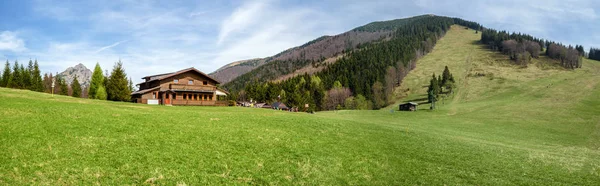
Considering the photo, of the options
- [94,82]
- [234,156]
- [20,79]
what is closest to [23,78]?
[20,79]

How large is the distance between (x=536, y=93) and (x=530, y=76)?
4954cm

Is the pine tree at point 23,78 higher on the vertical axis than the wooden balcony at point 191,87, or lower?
higher

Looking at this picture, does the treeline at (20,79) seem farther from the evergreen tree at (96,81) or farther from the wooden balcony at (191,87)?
the wooden balcony at (191,87)

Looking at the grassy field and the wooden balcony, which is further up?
the wooden balcony

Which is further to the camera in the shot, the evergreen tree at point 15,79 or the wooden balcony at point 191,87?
the evergreen tree at point 15,79

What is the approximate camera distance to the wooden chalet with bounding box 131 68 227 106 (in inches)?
2660

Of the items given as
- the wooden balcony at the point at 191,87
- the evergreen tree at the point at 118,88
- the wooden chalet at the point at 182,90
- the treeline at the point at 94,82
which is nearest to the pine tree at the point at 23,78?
the treeline at the point at 94,82

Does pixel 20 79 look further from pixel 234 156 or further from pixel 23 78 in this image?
pixel 234 156

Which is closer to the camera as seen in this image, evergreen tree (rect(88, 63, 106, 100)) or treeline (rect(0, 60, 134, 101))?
treeline (rect(0, 60, 134, 101))

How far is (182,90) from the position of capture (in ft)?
223

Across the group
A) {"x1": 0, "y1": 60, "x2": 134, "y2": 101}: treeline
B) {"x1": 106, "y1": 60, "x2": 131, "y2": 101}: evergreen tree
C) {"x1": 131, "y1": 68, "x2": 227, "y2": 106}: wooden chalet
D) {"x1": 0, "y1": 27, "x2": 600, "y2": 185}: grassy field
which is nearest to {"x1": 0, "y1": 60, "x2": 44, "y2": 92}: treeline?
{"x1": 0, "y1": 60, "x2": 134, "y2": 101}: treeline

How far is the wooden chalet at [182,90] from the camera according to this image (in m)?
67.6

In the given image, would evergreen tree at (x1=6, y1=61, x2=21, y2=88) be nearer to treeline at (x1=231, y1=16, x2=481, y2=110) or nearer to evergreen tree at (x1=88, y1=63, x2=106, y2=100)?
evergreen tree at (x1=88, y1=63, x2=106, y2=100)

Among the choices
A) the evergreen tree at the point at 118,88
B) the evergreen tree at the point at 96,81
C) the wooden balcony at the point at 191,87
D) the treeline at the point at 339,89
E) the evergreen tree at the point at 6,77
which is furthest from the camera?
the treeline at the point at 339,89
